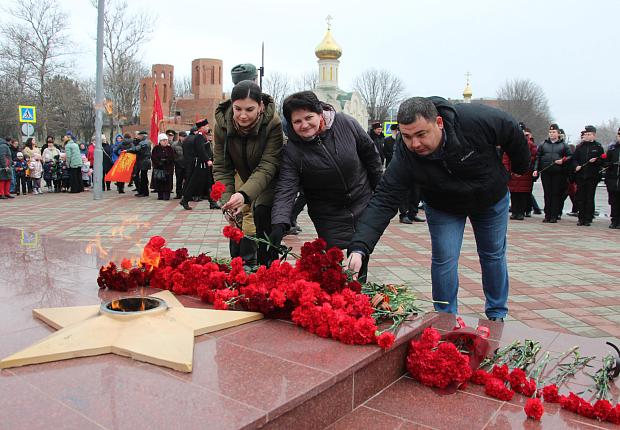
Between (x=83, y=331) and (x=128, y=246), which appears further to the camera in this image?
(x=128, y=246)

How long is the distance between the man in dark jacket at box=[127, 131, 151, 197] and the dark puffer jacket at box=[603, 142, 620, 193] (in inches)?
437

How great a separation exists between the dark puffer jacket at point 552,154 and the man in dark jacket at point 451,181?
7956mm

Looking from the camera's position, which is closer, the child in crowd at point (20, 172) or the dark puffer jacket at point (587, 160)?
the dark puffer jacket at point (587, 160)

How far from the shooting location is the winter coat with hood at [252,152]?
12.2 feet

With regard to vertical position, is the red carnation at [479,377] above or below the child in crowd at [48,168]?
below

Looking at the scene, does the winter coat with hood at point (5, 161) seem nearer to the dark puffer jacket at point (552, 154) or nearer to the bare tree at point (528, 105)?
the dark puffer jacket at point (552, 154)

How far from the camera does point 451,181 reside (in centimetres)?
321

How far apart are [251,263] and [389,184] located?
6.17ft

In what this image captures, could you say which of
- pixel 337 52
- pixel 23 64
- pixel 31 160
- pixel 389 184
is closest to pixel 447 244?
pixel 389 184

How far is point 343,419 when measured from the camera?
Answer: 2309 millimetres

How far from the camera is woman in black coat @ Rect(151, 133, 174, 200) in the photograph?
13805mm

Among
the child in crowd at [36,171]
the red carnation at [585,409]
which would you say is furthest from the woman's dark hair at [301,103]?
the child in crowd at [36,171]

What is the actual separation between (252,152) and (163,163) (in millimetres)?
10532

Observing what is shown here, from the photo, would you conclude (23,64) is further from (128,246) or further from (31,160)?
(128,246)
